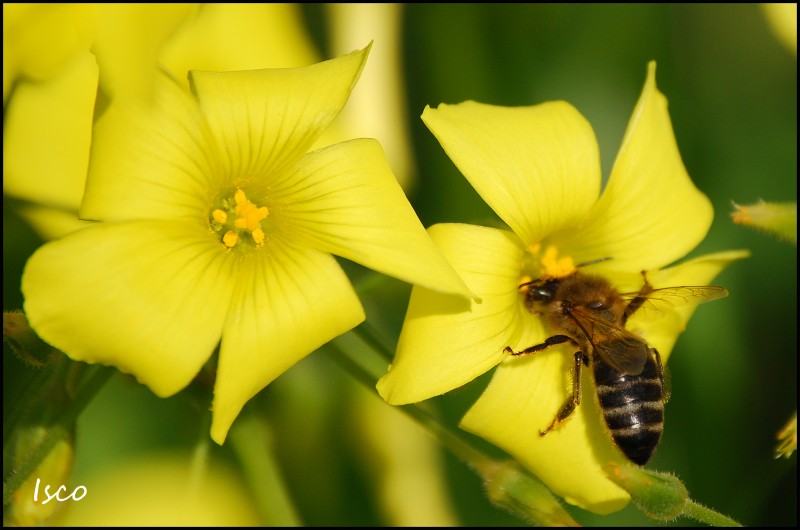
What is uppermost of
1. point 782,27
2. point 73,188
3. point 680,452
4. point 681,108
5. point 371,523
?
point 782,27

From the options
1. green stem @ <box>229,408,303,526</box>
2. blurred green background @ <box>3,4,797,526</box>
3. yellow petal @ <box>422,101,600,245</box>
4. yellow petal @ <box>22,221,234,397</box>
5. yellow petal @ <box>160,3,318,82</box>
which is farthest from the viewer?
blurred green background @ <box>3,4,797,526</box>

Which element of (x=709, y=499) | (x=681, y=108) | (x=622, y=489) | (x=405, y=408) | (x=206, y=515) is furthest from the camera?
(x=681, y=108)

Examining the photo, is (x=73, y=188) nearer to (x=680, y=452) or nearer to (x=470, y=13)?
(x=470, y=13)

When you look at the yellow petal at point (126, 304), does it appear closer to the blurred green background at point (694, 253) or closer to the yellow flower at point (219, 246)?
the yellow flower at point (219, 246)

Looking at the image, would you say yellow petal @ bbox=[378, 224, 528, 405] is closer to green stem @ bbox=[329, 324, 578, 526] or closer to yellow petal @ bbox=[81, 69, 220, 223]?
green stem @ bbox=[329, 324, 578, 526]

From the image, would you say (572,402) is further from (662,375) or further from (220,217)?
(220,217)

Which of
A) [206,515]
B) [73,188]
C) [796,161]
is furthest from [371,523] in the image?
[796,161]

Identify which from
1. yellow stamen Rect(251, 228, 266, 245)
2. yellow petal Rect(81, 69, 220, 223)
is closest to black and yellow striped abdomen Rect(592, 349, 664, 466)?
yellow stamen Rect(251, 228, 266, 245)
